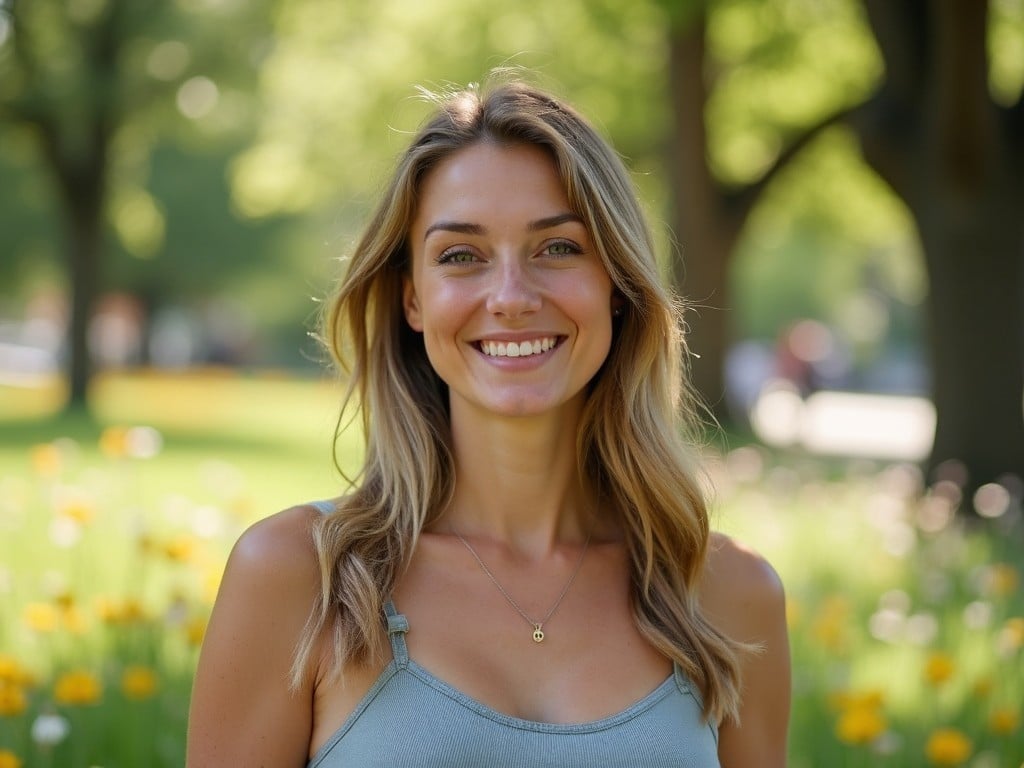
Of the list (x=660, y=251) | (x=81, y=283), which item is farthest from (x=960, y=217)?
(x=81, y=283)

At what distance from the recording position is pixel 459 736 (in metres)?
2.51

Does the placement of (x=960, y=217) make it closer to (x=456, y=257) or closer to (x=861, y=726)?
(x=861, y=726)

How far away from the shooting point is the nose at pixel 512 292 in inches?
110

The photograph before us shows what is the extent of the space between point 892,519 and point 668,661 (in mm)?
5725

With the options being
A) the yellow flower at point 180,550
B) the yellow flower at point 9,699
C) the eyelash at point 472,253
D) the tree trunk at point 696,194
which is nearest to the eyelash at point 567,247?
the eyelash at point 472,253

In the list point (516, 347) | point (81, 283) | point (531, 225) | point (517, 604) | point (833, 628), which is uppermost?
point (531, 225)

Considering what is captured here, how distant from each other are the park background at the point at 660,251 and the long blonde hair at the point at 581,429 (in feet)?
0.80

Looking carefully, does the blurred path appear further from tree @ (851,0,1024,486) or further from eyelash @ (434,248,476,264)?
eyelash @ (434,248,476,264)

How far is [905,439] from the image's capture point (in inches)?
797

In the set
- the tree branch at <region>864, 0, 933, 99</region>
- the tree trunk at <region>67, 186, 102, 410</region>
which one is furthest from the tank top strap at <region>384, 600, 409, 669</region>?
the tree trunk at <region>67, 186, 102, 410</region>

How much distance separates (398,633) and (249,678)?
28 cm

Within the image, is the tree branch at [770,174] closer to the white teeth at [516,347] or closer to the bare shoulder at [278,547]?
the white teeth at [516,347]

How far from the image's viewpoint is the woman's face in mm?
2830

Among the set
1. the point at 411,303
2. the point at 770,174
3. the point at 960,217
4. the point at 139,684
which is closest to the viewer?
the point at 411,303
